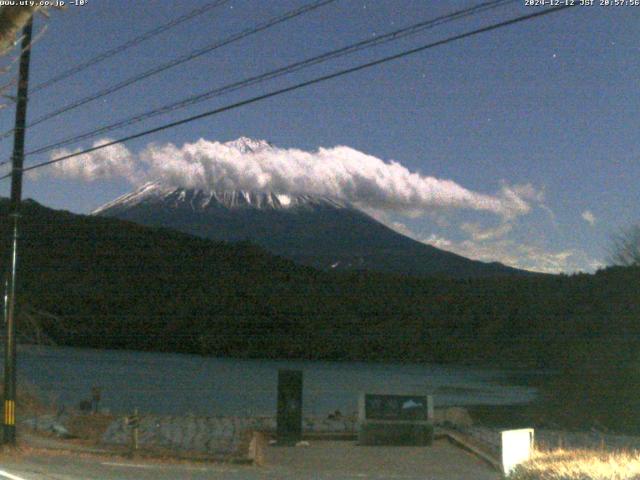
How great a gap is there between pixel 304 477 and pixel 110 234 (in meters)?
41.1

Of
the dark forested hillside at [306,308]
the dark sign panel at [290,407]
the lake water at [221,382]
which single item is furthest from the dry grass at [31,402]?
the dark forested hillside at [306,308]

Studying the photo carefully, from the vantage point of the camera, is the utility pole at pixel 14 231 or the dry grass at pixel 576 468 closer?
the dry grass at pixel 576 468

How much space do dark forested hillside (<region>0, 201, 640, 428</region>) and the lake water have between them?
2.48m

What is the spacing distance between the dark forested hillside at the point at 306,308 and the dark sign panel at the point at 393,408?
18330mm

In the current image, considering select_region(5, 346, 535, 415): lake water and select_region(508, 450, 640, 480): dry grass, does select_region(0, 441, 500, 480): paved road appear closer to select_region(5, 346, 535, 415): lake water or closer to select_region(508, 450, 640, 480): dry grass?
select_region(508, 450, 640, 480): dry grass

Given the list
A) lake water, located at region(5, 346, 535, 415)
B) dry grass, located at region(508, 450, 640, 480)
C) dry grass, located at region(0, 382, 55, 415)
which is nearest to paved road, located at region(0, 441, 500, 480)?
dry grass, located at region(508, 450, 640, 480)

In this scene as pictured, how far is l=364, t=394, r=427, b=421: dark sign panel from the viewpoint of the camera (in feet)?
70.4

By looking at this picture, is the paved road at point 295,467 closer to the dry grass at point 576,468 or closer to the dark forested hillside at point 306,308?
the dry grass at point 576,468

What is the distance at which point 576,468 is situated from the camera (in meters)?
7.57

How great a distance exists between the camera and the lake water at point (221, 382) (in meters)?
34.1

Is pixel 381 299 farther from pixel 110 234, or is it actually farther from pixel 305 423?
pixel 305 423

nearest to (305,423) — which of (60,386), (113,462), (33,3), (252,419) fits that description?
(252,419)

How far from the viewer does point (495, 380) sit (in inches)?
1597

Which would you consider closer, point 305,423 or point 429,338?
point 305,423
